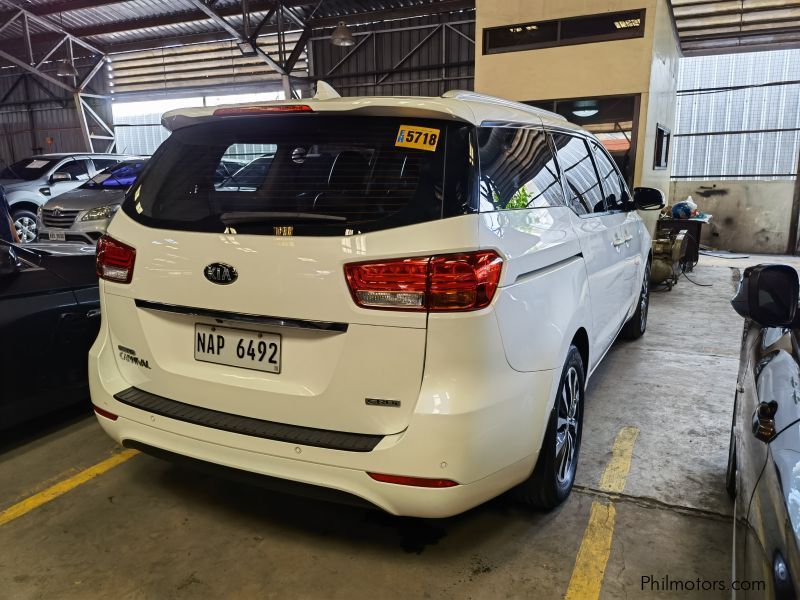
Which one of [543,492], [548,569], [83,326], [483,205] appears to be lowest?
[548,569]

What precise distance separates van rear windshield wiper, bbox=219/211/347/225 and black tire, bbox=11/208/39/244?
9378mm

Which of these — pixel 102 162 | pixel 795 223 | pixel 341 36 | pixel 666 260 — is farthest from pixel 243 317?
pixel 795 223

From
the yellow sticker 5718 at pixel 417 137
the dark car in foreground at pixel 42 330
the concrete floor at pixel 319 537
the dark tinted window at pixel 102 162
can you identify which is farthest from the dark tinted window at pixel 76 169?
the yellow sticker 5718 at pixel 417 137

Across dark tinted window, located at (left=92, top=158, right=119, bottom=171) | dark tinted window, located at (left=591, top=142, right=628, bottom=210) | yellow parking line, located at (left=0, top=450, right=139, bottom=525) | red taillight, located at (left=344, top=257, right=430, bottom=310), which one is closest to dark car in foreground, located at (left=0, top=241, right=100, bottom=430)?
yellow parking line, located at (left=0, top=450, right=139, bottom=525)

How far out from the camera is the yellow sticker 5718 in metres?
1.90

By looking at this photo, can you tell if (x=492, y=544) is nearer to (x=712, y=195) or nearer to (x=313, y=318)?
(x=313, y=318)

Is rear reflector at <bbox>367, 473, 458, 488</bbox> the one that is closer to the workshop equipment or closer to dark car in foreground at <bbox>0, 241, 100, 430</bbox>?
dark car in foreground at <bbox>0, 241, 100, 430</bbox>

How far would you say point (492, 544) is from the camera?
2.27 m

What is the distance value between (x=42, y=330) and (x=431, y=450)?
231cm

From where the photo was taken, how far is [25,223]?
988 centimetres

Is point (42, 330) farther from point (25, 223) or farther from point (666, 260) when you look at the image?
point (25, 223)

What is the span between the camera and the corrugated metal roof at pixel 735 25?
396 inches

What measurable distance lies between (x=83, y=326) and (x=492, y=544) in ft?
7.95

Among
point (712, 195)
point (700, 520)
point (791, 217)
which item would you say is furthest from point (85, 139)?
point (700, 520)
